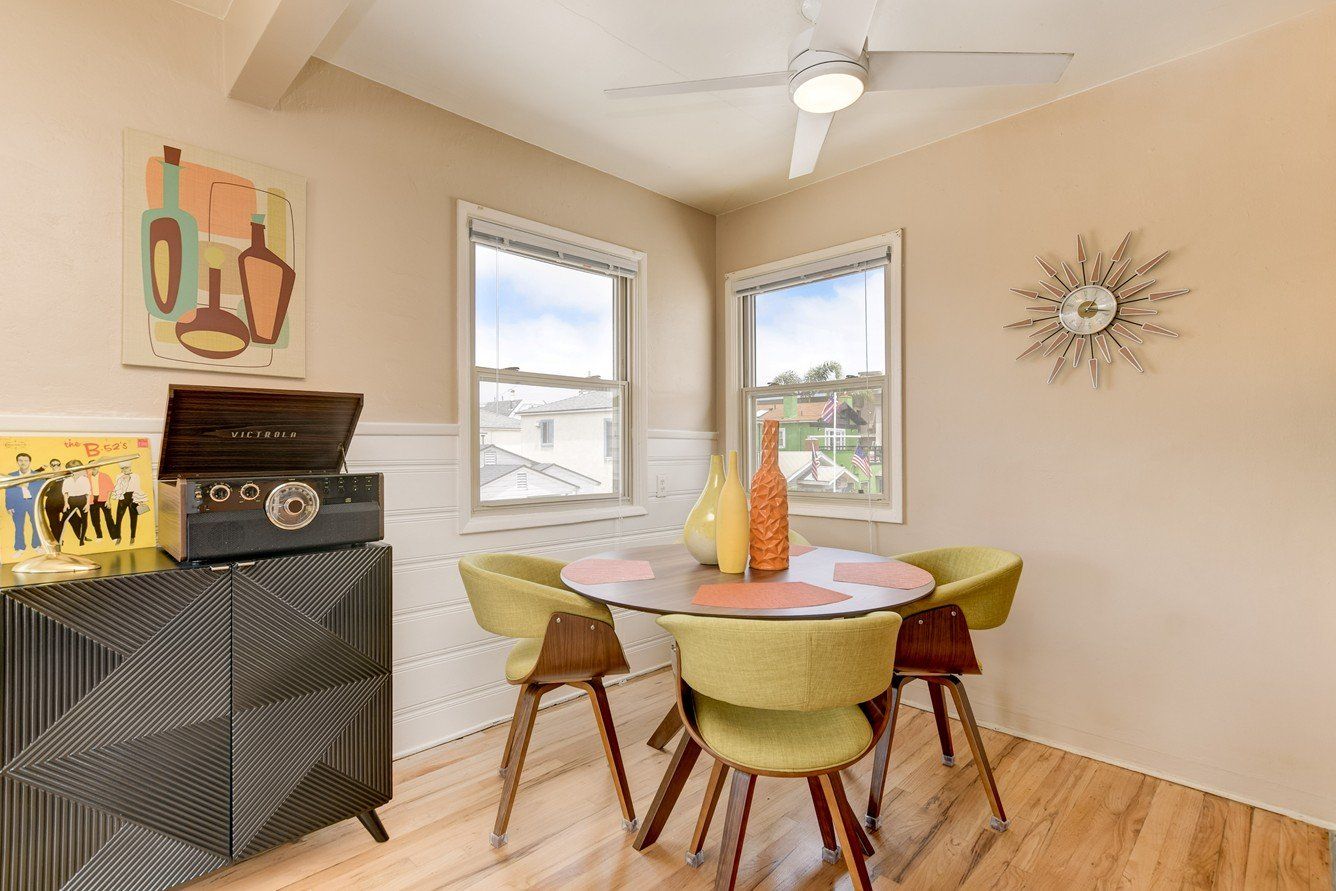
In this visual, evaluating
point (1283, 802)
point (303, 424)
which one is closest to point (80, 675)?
point (303, 424)

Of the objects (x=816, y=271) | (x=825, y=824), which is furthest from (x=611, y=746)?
(x=816, y=271)

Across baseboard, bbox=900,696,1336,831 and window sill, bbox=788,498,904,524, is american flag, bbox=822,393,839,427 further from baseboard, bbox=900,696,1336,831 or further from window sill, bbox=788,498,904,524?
baseboard, bbox=900,696,1336,831

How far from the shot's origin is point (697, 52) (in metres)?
2.33

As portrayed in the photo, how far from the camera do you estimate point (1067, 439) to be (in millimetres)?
2627

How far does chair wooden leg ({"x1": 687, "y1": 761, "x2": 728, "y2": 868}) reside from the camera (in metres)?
1.75

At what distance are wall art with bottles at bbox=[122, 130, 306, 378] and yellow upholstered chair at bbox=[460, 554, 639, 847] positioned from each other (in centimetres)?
111

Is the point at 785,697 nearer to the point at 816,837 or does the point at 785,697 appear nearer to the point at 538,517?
the point at 816,837

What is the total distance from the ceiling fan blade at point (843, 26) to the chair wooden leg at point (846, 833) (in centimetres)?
186

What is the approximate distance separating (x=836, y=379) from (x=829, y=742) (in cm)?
226

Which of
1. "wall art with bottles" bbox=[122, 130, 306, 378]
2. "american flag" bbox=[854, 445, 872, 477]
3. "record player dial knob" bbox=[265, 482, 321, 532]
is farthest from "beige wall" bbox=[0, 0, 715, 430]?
"american flag" bbox=[854, 445, 872, 477]

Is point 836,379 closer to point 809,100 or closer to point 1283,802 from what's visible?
point 809,100

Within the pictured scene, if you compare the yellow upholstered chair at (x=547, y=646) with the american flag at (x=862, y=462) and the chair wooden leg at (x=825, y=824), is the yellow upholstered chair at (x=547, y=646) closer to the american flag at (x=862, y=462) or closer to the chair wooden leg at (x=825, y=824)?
the chair wooden leg at (x=825, y=824)

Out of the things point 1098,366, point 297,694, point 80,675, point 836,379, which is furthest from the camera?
point 836,379

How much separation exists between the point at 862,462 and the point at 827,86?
194 cm
